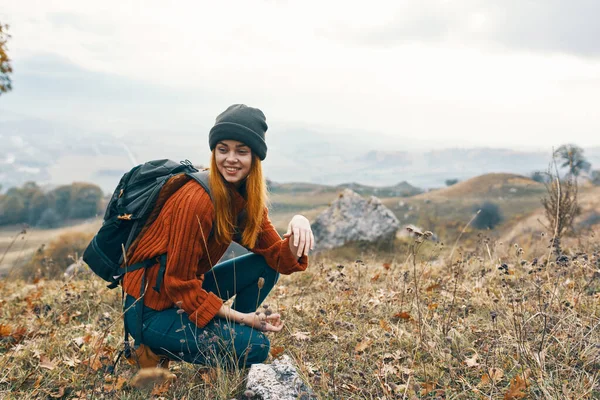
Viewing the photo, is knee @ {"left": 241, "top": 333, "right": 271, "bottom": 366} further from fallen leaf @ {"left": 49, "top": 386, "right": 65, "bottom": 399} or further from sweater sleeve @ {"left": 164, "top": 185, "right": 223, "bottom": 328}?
fallen leaf @ {"left": 49, "top": 386, "right": 65, "bottom": 399}

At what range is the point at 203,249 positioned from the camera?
3201mm

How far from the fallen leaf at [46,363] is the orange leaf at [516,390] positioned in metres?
3.36

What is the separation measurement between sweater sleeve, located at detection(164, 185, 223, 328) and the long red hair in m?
0.09

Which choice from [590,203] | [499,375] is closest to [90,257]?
[499,375]

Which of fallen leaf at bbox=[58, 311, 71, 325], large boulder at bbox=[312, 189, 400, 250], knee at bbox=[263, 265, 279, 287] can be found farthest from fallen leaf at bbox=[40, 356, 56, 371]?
large boulder at bbox=[312, 189, 400, 250]

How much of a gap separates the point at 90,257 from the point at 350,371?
2048 mm

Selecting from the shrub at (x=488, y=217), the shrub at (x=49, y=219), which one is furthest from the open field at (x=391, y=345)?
the shrub at (x=49, y=219)

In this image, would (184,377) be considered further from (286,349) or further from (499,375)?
(499,375)

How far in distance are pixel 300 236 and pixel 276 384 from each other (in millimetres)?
1060

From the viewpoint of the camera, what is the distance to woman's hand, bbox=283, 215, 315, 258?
3.29m

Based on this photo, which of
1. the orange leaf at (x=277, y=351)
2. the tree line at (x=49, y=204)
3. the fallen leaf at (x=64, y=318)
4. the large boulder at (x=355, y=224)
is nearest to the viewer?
the orange leaf at (x=277, y=351)

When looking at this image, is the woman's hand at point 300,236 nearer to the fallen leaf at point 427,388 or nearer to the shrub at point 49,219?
the fallen leaf at point 427,388

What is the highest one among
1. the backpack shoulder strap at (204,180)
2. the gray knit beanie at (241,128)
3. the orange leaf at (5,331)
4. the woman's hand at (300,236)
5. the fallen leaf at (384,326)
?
the gray knit beanie at (241,128)

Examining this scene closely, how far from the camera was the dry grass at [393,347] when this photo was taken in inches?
114
